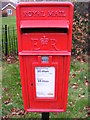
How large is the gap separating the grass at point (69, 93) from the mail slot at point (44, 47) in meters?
1.23

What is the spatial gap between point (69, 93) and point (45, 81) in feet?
6.45

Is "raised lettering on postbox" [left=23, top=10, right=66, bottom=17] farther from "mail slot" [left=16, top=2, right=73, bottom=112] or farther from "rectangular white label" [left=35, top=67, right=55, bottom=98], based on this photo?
"rectangular white label" [left=35, top=67, right=55, bottom=98]

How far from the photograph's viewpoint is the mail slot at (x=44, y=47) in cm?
199

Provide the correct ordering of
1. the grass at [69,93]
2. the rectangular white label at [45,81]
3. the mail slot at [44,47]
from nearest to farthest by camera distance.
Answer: the mail slot at [44,47] → the rectangular white label at [45,81] → the grass at [69,93]

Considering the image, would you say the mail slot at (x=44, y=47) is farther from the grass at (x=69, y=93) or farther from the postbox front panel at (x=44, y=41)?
the grass at (x=69, y=93)

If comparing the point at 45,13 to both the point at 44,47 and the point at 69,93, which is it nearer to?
the point at 44,47

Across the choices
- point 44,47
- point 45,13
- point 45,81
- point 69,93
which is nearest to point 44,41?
point 44,47

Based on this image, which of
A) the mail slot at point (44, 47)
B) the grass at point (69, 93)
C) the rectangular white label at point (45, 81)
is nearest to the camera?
the mail slot at point (44, 47)

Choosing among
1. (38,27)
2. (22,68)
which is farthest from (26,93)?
(38,27)

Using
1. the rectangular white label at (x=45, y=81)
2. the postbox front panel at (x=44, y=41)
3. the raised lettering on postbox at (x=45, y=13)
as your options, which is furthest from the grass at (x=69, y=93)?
the raised lettering on postbox at (x=45, y=13)

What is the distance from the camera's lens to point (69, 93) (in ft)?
13.4

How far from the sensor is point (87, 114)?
345 cm

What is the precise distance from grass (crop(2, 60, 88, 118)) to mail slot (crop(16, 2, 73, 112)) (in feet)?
4.04

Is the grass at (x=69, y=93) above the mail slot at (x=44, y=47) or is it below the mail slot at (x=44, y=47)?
below
